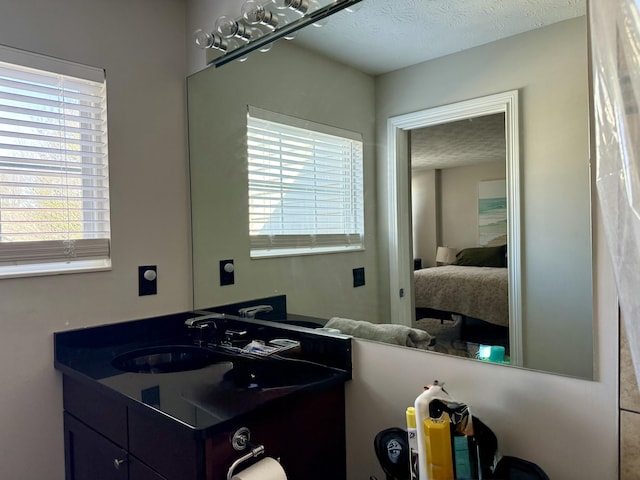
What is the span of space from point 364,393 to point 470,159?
746 millimetres

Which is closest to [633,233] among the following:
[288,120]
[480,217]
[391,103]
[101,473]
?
[480,217]

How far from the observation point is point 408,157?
4.31 feet

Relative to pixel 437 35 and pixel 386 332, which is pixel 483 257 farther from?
pixel 437 35

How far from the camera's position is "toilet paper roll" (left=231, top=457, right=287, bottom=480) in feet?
3.29

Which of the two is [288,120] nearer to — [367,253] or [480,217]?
[367,253]

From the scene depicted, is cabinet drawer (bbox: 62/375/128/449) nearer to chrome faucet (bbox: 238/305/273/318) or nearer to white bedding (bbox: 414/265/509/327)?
chrome faucet (bbox: 238/305/273/318)

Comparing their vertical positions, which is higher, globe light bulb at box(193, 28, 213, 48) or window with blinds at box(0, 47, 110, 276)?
globe light bulb at box(193, 28, 213, 48)

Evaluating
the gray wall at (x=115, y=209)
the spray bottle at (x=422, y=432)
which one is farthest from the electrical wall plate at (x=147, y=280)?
the spray bottle at (x=422, y=432)

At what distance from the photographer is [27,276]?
1477 mm

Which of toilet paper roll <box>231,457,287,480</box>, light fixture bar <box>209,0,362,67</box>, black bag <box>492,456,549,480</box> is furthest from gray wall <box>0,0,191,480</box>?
black bag <box>492,456,549,480</box>

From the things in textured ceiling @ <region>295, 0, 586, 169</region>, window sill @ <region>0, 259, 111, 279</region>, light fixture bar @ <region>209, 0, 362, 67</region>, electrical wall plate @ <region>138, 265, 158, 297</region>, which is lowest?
electrical wall plate @ <region>138, 265, 158, 297</region>

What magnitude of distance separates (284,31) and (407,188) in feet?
2.42

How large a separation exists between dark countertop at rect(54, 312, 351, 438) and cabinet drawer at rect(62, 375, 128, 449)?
54mm

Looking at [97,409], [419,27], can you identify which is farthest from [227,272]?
[419,27]
